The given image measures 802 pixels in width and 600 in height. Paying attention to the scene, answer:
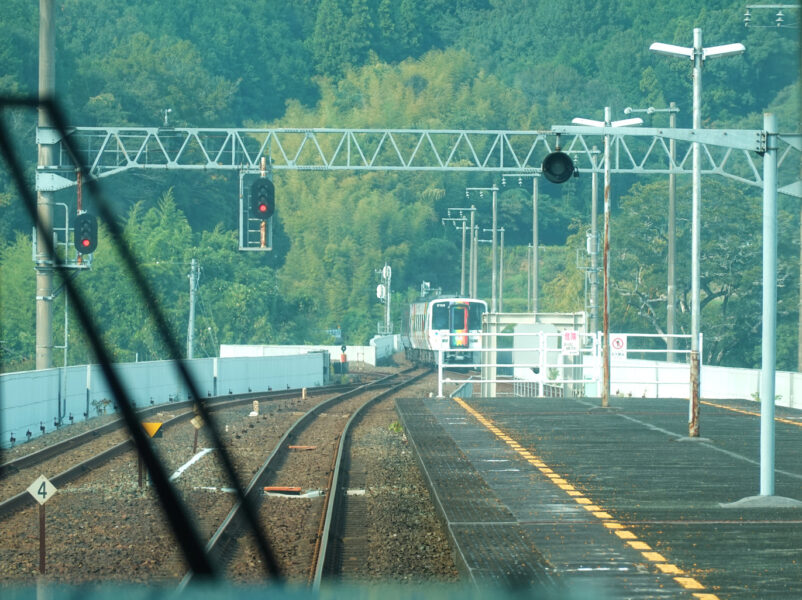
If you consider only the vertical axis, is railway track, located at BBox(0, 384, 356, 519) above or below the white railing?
below

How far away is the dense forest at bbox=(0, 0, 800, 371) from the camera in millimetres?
71863

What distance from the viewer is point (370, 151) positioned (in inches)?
4557

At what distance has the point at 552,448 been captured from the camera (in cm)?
1980

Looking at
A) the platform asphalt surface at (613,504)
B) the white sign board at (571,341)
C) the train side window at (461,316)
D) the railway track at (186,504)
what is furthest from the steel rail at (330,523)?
the train side window at (461,316)

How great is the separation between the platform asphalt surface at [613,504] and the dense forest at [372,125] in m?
34.3

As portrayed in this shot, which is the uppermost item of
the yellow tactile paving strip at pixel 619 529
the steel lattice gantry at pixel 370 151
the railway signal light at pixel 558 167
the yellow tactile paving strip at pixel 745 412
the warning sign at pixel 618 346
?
the steel lattice gantry at pixel 370 151

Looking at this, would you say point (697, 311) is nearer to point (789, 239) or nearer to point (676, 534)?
point (676, 534)

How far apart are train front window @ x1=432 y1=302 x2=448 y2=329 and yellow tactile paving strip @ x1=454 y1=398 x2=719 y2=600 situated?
3843 centimetres

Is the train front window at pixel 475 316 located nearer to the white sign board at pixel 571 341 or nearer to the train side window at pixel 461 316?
the train side window at pixel 461 316

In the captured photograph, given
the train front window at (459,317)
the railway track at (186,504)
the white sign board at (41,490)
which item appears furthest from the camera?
the train front window at (459,317)

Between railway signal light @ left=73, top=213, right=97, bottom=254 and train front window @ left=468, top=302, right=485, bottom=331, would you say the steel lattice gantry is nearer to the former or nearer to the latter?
railway signal light @ left=73, top=213, right=97, bottom=254

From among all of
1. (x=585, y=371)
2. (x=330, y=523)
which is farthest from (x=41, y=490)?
(x=585, y=371)

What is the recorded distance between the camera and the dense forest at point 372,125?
7186 cm

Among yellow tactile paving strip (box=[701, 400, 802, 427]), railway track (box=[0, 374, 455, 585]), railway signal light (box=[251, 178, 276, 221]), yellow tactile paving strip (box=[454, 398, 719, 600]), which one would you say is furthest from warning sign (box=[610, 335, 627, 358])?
yellow tactile paving strip (box=[454, 398, 719, 600])
